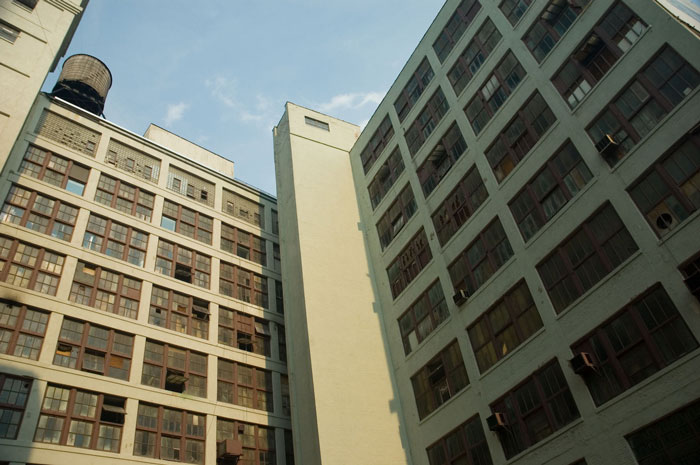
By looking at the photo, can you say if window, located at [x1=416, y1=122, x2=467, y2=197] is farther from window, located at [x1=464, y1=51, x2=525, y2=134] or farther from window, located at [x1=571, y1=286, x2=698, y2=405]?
window, located at [x1=571, y1=286, x2=698, y2=405]

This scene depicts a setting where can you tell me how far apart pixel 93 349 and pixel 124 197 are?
34.1 feet

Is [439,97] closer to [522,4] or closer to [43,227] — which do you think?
[522,4]

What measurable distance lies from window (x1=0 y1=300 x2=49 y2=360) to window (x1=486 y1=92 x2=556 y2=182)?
864 inches

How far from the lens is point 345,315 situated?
1168 inches

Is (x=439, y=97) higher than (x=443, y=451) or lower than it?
higher

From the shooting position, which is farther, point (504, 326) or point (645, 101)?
point (504, 326)

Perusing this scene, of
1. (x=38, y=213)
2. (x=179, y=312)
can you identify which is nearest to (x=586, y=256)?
(x=179, y=312)

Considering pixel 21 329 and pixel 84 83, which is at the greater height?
pixel 84 83

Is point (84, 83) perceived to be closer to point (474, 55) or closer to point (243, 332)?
point (243, 332)

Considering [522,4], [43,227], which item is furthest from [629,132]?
[43,227]

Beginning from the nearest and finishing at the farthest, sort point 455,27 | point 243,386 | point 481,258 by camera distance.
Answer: point 481,258 → point 243,386 → point 455,27

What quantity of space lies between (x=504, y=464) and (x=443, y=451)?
12.3 ft

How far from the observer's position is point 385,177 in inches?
1353

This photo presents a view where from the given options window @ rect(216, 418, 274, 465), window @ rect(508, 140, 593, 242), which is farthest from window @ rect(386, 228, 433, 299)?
window @ rect(216, 418, 274, 465)
